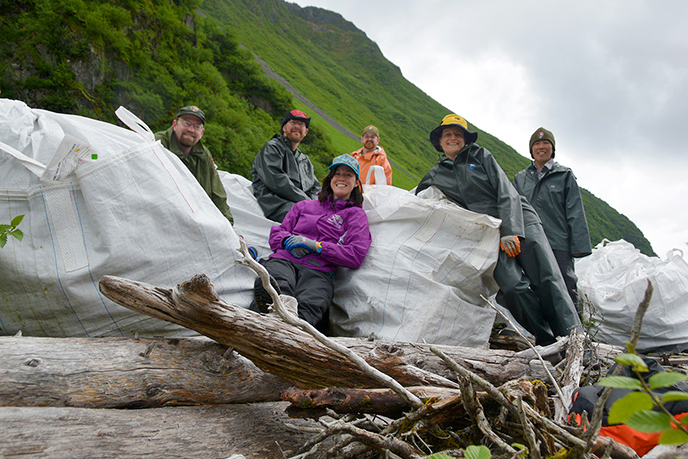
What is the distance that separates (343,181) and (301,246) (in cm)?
68

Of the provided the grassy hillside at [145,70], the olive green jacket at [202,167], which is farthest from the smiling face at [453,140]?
the grassy hillside at [145,70]

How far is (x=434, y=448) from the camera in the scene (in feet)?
3.69

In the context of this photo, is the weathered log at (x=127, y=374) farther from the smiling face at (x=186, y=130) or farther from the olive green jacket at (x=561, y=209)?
the olive green jacket at (x=561, y=209)

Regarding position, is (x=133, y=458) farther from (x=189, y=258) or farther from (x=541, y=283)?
(x=541, y=283)

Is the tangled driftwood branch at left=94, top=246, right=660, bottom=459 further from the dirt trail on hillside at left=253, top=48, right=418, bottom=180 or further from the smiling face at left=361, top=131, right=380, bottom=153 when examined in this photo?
the dirt trail on hillside at left=253, top=48, right=418, bottom=180

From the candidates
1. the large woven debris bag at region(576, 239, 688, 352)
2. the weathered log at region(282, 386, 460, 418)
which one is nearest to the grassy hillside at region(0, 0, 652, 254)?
the large woven debris bag at region(576, 239, 688, 352)

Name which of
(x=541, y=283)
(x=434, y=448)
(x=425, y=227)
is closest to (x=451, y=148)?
(x=425, y=227)

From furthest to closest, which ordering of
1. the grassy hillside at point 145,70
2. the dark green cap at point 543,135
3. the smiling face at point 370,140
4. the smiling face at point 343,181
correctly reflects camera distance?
the grassy hillside at point 145,70
the smiling face at point 370,140
the dark green cap at point 543,135
the smiling face at point 343,181

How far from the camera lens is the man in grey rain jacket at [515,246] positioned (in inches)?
107

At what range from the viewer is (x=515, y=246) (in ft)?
8.98

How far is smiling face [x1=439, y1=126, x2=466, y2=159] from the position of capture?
3178 mm

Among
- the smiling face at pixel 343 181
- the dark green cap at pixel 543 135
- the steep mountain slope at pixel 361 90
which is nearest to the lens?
the smiling face at pixel 343 181

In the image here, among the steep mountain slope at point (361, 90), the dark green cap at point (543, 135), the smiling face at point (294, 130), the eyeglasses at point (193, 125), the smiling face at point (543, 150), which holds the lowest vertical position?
the eyeglasses at point (193, 125)

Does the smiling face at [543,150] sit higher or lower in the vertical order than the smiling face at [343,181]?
higher
